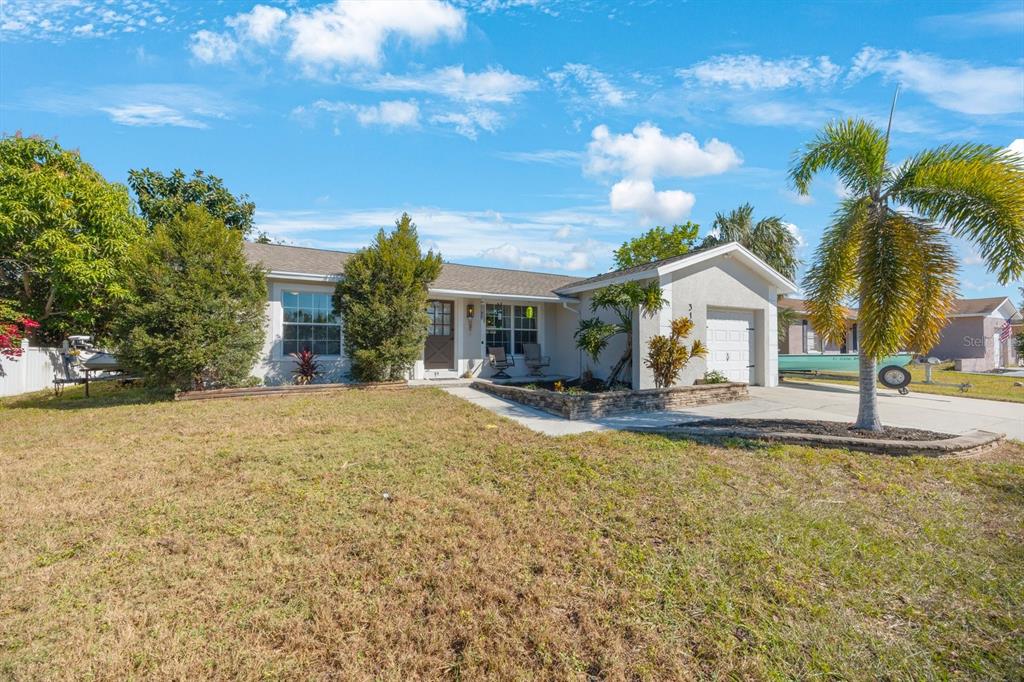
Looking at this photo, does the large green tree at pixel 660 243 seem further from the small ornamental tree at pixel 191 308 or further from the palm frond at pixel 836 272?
the small ornamental tree at pixel 191 308

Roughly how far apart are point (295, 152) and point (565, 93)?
7.77 meters

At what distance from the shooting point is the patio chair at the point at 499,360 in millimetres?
13867

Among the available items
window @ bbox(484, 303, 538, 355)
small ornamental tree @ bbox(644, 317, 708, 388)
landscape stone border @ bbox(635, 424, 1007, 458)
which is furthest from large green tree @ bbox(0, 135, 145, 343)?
landscape stone border @ bbox(635, 424, 1007, 458)

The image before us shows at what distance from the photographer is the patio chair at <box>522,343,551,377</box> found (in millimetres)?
14237

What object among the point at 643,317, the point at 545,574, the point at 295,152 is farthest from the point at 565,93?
the point at 545,574

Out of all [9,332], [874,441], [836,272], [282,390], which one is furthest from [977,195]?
[9,332]

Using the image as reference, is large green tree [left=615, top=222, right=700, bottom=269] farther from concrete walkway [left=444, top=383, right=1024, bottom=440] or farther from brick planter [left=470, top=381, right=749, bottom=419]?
brick planter [left=470, top=381, right=749, bottom=419]

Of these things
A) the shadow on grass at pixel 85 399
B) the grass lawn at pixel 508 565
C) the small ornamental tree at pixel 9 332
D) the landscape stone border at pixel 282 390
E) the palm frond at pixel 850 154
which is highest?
the palm frond at pixel 850 154

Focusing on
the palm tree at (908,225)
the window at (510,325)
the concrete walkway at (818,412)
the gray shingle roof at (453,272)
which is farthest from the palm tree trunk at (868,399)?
the window at (510,325)

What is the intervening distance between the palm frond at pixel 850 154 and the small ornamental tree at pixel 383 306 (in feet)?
28.0

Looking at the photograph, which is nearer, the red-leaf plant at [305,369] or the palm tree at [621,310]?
the palm tree at [621,310]

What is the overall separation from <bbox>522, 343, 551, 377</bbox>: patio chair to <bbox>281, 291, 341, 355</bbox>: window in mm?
5683

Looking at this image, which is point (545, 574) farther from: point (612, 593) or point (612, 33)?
point (612, 33)

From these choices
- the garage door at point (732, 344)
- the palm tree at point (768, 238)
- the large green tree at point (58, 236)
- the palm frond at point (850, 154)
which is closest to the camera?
the palm frond at point (850, 154)
